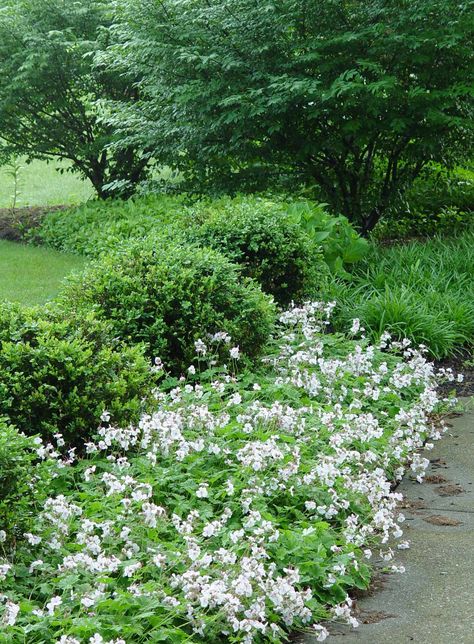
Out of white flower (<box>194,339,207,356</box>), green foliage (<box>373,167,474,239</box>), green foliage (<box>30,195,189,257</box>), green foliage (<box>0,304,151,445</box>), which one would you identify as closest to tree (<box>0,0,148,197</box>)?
green foliage (<box>30,195,189,257</box>)

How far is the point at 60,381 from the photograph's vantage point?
4309 millimetres

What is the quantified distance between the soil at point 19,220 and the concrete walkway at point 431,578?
8.33m

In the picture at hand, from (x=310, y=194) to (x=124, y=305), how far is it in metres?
5.22

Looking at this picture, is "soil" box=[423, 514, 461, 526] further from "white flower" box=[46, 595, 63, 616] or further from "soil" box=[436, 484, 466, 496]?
"white flower" box=[46, 595, 63, 616]

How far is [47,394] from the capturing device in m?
4.27

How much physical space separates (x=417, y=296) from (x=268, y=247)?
1507 mm

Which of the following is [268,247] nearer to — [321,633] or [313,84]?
[313,84]

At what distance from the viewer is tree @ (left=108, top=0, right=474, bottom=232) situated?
8500mm

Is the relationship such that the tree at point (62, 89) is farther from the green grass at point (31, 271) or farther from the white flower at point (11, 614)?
the white flower at point (11, 614)

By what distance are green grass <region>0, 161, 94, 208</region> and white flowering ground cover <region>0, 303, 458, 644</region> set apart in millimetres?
10941

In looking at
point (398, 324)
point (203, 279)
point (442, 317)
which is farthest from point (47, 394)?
point (442, 317)

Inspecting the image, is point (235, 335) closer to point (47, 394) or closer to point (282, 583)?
point (47, 394)

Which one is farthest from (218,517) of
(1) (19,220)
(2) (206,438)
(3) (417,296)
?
(1) (19,220)

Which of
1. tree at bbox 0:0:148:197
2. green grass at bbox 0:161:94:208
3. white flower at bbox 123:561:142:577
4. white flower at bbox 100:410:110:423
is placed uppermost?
tree at bbox 0:0:148:197
